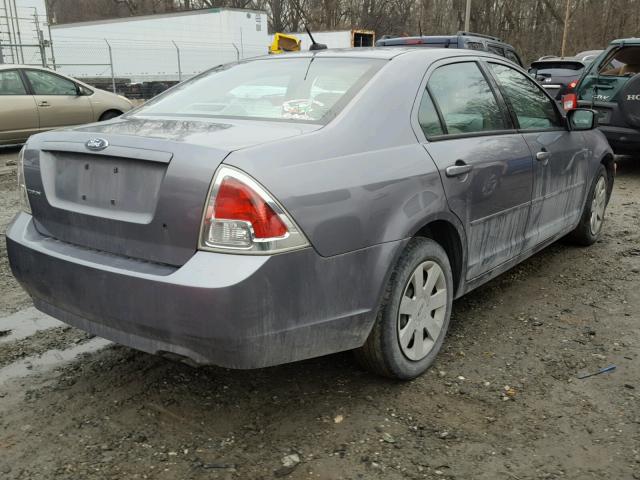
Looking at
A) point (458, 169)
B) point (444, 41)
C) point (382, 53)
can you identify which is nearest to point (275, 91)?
point (382, 53)

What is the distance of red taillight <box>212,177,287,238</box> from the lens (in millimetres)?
2266

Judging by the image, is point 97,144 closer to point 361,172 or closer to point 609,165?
point 361,172

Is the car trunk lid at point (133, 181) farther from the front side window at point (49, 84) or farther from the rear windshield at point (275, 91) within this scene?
the front side window at point (49, 84)

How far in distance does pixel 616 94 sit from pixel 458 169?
20.6 ft

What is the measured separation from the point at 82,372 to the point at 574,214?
3681mm

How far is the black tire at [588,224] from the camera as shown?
16.5ft

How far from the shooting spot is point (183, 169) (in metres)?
2.32

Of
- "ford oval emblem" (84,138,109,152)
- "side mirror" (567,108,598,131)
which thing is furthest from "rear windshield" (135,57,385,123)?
"side mirror" (567,108,598,131)

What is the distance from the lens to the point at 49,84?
10.7 m

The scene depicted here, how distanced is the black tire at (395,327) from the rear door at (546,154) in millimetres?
1283

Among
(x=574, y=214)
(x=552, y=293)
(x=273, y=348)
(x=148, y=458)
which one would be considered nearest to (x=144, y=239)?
(x=273, y=348)

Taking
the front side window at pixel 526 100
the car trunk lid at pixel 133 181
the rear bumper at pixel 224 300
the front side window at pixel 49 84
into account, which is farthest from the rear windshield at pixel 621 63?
the front side window at pixel 49 84

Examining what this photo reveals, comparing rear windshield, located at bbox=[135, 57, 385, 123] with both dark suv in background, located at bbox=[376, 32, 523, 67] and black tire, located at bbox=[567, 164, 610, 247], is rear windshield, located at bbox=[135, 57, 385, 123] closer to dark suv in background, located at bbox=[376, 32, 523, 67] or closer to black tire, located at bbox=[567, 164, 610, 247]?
black tire, located at bbox=[567, 164, 610, 247]

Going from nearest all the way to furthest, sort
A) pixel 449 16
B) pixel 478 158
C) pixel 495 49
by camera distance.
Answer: pixel 478 158, pixel 495 49, pixel 449 16
